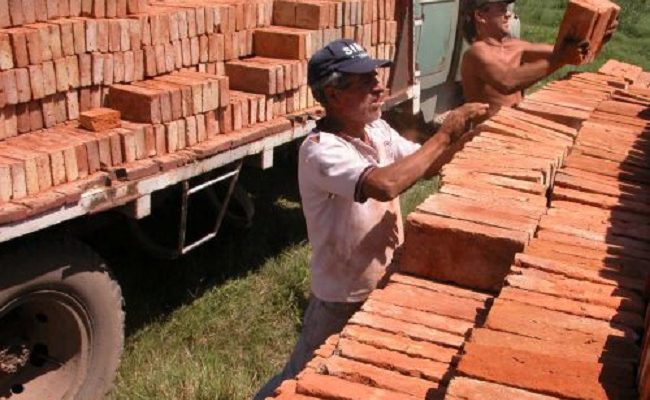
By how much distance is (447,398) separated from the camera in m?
2.02

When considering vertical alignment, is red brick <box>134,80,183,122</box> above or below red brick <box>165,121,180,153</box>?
above

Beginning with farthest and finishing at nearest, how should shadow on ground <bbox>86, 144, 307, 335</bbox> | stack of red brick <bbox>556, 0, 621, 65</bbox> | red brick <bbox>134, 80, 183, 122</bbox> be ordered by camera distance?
shadow on ground <bbox>86, 144, 307, 335</bbox>, stack of red brick <bbox>556, 0, 621, 65</bbox>, red brick <bbox>134, 80, 183, 122</bbox>

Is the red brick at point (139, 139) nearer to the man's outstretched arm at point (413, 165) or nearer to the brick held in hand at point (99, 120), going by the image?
the brick held in hand at point (99, 120)

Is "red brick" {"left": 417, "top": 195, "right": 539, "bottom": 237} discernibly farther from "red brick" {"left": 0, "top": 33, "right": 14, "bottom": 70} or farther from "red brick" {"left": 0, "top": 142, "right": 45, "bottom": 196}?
"red brick" {"left": 0, "top": 33, "right": 14, "bottom": 70}

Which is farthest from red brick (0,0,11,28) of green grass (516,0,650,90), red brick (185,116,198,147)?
green grass (516,0,650,90)

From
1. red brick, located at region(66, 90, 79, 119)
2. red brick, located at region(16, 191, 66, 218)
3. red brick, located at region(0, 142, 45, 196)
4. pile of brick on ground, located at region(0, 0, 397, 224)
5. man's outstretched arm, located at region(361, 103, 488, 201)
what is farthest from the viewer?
red brick, located at region(66, 90, 79, 119)

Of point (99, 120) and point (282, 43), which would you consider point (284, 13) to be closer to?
point (282, 43)

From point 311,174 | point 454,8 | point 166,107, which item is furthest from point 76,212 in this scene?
point 454,8

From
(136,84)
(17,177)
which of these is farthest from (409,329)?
(136,84)

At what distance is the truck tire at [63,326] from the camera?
13.6ft

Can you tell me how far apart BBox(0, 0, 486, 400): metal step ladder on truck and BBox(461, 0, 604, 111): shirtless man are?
1139mm

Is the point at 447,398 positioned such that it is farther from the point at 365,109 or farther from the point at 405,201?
the point at 405,201

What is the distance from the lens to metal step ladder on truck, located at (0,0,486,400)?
4.07 meters

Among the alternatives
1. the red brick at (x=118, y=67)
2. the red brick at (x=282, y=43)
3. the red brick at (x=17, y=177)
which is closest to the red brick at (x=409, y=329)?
the red brick at (x=17, y=177)
